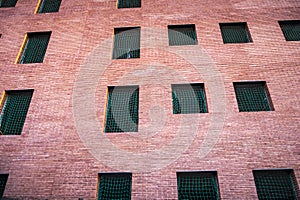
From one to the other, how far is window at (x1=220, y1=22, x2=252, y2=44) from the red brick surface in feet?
1.11

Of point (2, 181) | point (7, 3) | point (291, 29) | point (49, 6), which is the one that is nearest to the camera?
point (2, 181)

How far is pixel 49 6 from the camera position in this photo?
15.0 meters

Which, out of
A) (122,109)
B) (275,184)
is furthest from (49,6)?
(275,184)

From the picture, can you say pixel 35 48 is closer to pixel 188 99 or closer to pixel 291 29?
pixel 188 99

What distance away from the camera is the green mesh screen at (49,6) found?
582 inches

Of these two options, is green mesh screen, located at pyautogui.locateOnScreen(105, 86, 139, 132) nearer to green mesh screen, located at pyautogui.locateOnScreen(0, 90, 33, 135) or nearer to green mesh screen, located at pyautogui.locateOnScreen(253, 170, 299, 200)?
green mesh screen, located at pyautogui.locateOnScreen(0, 90, 33, 135)

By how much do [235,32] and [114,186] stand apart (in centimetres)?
911

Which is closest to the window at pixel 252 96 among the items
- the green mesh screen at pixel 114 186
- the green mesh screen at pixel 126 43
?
the green mesh screen at pixel 126 43

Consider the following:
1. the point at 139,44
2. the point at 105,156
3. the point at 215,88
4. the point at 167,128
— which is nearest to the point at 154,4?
the point at 139,44

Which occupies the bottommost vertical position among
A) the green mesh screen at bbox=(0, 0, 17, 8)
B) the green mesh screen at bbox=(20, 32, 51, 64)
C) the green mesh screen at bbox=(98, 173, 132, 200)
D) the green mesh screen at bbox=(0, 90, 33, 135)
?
the green mesh screen at bbox=(98, 173, 132, 200)

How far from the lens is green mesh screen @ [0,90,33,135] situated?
1066 cm

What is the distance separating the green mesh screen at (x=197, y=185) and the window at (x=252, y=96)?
3.11 metres

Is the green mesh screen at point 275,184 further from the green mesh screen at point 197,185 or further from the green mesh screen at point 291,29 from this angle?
the green mesh screen at point 291,29

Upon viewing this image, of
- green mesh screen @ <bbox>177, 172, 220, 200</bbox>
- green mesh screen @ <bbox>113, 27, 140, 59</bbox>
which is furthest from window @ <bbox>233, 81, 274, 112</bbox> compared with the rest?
green mesh screen @ <bbox>113, 27, 140, 59</bbox>
